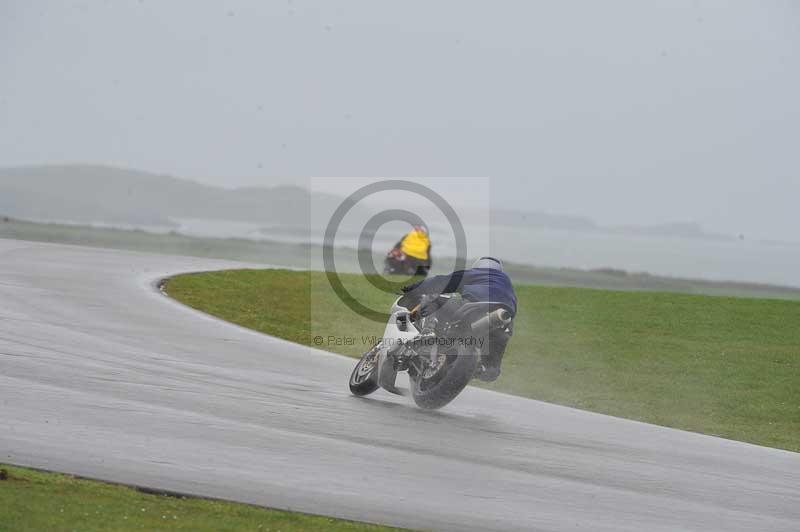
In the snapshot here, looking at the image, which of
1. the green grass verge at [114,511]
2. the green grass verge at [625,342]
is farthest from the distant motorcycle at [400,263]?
the green grass verge at [114,511]

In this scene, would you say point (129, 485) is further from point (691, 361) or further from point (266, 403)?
point (691, 361)

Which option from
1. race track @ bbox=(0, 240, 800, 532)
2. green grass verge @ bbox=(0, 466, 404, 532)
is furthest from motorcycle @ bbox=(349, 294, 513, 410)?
green grass verge @ bbox=(0, 466, 404, 532)

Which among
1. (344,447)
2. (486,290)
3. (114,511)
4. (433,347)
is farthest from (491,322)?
(114,511)

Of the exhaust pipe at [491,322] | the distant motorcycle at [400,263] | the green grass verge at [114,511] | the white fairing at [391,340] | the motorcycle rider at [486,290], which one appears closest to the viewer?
the green grass verge at [114,511]

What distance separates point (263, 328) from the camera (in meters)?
17.9

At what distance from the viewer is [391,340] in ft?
37.9

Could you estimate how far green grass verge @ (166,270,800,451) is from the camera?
48.0ft

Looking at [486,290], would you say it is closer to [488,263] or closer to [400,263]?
[488,263]

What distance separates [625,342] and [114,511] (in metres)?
13.7

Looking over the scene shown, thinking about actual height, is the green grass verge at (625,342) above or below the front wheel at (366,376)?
below

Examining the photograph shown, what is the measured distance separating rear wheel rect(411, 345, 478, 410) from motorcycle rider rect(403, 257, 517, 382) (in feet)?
1.18

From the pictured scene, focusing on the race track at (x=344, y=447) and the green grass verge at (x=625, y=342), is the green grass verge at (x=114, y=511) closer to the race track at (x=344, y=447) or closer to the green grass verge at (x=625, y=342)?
the race track at (x=344, y=447)

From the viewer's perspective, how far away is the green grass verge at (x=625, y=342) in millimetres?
14641

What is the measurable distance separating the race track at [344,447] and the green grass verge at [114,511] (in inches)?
8.6
